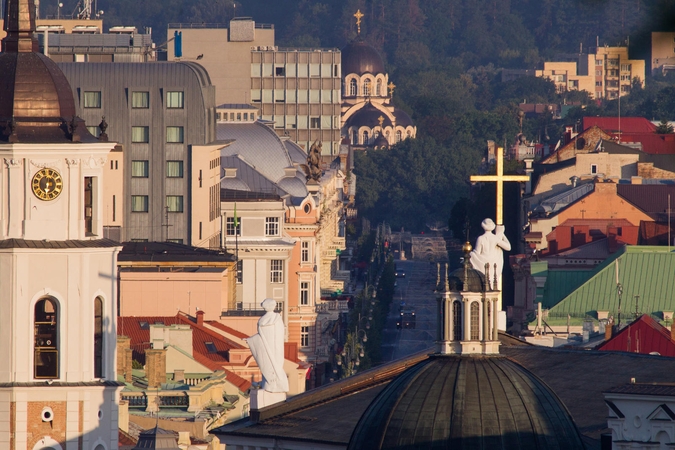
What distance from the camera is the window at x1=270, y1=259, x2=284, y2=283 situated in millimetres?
121125

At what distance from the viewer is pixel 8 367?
4638 cm

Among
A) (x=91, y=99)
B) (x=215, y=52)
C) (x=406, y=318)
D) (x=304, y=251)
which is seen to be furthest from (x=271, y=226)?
(x=215, y=52)

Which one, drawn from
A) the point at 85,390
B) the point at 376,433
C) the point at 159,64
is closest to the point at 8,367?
the point at 85,390

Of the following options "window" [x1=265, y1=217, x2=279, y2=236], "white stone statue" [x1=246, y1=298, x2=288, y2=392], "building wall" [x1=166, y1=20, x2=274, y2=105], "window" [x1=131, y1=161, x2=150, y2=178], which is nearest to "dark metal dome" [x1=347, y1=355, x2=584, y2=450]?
"white stone statue" [x1=246, y1=298, x2=288, y2=392]

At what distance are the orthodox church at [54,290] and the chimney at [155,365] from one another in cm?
2789

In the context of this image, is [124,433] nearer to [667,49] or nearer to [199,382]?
[199,382]

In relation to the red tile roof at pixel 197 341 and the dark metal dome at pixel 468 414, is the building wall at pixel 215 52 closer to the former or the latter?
the red tile roof at pixel 197 341

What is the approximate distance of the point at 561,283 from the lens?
117 m

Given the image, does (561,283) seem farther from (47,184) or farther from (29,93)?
(47,184)

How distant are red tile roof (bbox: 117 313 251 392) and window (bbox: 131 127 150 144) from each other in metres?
26.6

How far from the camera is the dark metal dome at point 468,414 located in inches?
1737

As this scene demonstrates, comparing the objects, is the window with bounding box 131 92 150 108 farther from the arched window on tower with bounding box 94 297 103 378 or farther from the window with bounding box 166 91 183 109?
the arched window on tower with bounding box 94 297 103 378

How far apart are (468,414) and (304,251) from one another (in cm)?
8553

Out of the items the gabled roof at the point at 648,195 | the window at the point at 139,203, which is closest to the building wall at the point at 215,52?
the gabled roof at the point at 648,195
